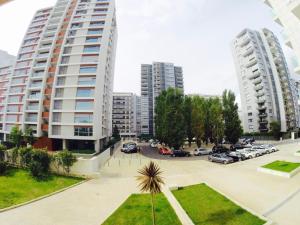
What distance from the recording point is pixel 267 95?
243ft

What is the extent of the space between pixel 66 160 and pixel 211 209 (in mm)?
16505

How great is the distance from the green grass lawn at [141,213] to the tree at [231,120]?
38593 mm

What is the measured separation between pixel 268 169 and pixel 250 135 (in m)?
57.3

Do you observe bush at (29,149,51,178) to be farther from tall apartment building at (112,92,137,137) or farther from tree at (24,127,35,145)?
tall apartment building at (112,92,137,137)

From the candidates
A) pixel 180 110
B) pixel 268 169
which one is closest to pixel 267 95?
pixel 180 110

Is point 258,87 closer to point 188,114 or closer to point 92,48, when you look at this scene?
point 188,114

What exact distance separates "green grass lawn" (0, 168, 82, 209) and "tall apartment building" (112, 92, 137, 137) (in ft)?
337

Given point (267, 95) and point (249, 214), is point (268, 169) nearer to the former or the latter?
point (249, 214)

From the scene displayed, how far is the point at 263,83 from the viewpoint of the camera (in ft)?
244

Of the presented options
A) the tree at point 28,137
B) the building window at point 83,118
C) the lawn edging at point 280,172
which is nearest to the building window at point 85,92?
the building window at point 83,118

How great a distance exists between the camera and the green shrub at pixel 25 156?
2196 cm

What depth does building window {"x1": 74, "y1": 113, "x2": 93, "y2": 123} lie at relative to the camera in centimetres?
4433

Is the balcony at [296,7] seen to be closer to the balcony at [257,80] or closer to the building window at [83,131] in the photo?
the building window at [83,131]

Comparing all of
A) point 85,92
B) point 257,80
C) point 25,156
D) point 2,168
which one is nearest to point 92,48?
point 85,92
